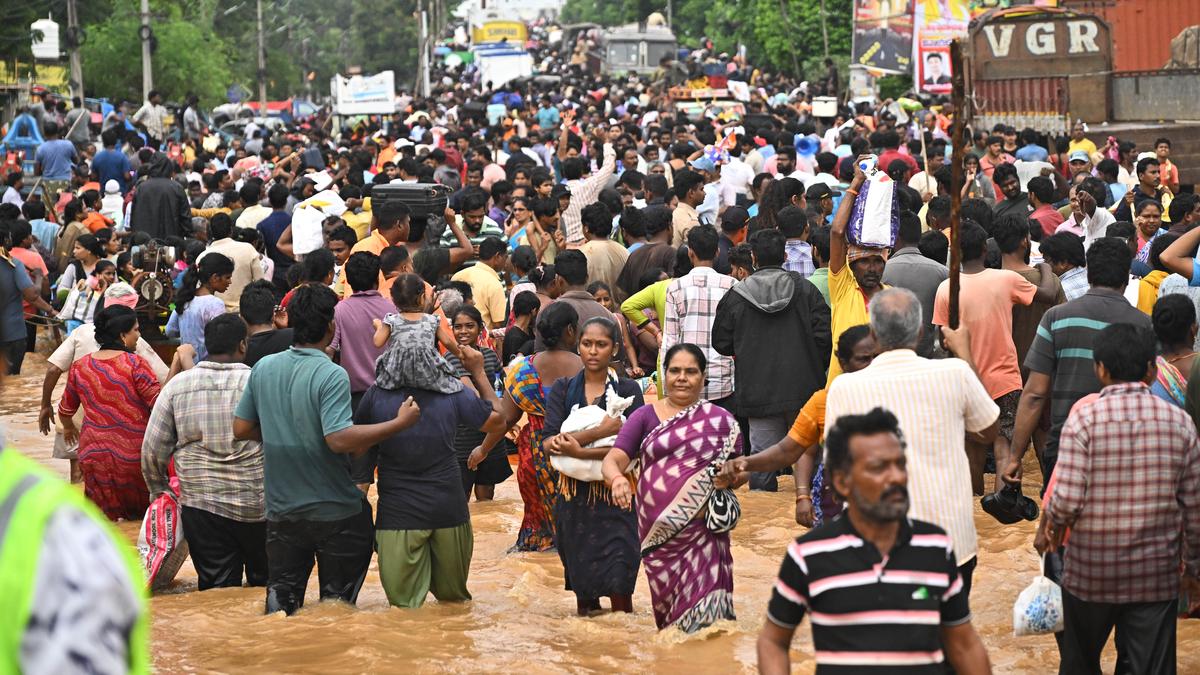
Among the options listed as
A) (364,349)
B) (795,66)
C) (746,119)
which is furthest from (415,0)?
(364,349)

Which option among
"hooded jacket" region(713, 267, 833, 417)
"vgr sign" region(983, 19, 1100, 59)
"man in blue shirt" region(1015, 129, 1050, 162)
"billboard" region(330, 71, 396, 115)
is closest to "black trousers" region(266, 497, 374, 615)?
"hooded jacket" region(713, 267, 833, 417)

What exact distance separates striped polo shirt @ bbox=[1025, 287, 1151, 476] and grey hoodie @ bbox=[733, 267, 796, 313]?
182 cm

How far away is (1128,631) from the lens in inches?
223

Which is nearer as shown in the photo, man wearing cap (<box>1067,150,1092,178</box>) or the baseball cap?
the baseball cap

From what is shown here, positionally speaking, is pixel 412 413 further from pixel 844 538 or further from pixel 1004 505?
pixel 844 538

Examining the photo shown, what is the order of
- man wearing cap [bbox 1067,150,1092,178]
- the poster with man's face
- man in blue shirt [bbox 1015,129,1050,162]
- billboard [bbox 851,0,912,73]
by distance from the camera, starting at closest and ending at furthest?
man wearing cap [bbox 1067,150,1092,178] < man in blue shirt [bbox 1015,129,1050,162] < the poster with man's face < billboard [bbox 851,0,912,73]

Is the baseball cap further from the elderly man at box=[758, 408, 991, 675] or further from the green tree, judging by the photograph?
the green tree

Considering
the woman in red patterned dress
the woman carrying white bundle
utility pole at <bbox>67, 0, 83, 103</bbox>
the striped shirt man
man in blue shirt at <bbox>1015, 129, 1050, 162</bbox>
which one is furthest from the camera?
utility pole at <bbox>67, 0, 83, 103</bbox>

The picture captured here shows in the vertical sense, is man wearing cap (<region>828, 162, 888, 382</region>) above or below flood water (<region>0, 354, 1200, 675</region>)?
above

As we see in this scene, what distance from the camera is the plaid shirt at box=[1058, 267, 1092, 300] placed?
9.64 m

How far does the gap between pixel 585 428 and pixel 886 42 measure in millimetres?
28900

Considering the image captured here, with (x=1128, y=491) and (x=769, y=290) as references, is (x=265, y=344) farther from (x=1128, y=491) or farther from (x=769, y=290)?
(x=1128, y=491)

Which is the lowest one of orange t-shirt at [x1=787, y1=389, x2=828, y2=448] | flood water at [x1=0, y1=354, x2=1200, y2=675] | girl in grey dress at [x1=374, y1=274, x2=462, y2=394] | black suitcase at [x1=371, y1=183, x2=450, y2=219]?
flood water at [x1=0, y1=354, x2=1200, y2=675]

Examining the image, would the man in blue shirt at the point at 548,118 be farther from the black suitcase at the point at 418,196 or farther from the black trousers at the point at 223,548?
the black trousers at the point at 223,548
